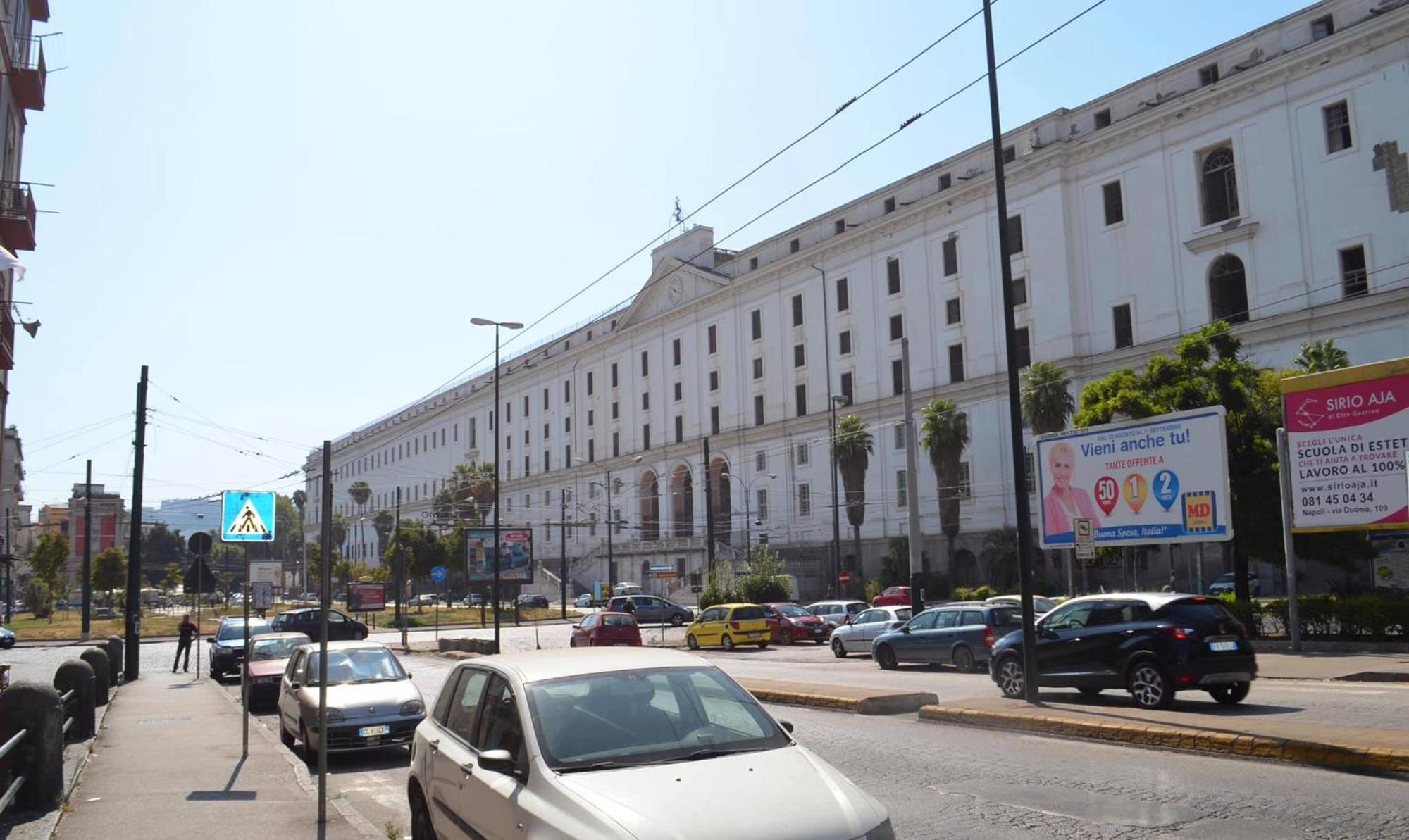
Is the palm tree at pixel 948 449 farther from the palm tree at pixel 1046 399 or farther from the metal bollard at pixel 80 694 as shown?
the metal bollard at pixel 80 694

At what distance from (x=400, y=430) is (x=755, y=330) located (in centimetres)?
7175

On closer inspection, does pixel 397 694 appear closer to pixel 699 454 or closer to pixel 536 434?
pixel 699 454

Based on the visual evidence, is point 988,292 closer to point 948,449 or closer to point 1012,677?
point 948,449

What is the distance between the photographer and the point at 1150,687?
14492 millimetres

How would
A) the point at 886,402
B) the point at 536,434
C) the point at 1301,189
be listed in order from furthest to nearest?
1. the point at 536,434
2. the point at 886,402
3. the point at 1301,189

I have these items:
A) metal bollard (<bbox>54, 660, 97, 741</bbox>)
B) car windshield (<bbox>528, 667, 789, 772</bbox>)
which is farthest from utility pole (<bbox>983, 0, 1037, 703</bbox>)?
metal bollard (<bbox>54, 660, 97, 741</bbox>)

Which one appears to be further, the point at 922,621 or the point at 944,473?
the point at 944,473

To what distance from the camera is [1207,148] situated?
170ft

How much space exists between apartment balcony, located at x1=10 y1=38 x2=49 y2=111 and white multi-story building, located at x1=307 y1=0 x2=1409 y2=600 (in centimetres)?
3706

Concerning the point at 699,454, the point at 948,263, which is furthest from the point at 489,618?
the point at 948,263

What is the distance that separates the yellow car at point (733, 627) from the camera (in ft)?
118

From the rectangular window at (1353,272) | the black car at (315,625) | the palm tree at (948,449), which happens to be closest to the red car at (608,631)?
the black car at (315,625)

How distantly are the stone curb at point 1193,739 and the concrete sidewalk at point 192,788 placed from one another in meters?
7.67

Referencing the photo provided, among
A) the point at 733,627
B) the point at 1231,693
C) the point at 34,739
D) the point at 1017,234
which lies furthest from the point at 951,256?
the point at 34,739
